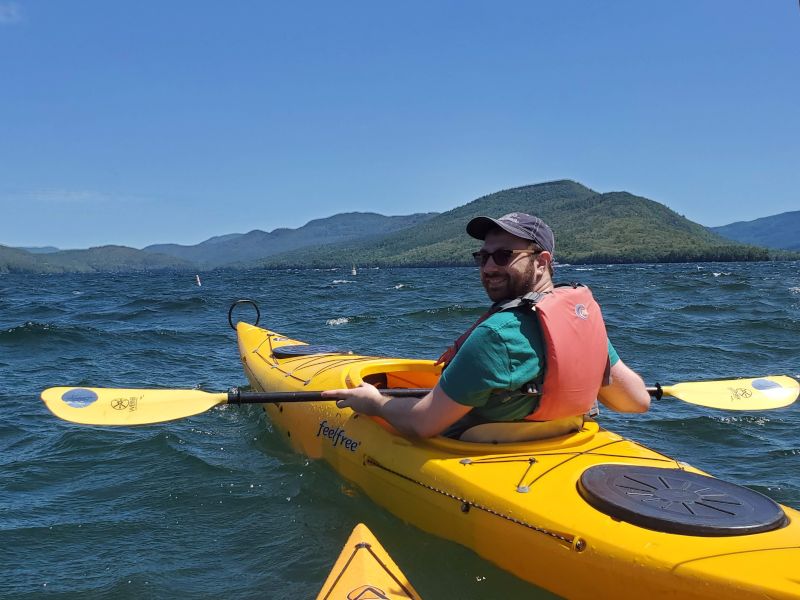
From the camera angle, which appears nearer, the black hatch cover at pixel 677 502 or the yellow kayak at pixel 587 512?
the yellow kayak at pixel 587 512

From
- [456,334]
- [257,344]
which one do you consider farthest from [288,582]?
[456,334]

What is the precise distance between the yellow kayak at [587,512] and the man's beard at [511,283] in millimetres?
716

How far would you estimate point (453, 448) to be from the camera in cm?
332

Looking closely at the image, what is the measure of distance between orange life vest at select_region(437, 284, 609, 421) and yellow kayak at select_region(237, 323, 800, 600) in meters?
0.30

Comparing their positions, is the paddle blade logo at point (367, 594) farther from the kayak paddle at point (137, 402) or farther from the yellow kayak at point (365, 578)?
the kayak paddle at point (137, 402)

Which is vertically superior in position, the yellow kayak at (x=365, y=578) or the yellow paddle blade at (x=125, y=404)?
the yellow paddle blade at (x=125, y=404)

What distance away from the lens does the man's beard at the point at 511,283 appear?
3.12m

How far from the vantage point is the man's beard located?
3.12 metres

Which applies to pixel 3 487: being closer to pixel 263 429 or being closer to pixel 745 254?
pixel 263 429

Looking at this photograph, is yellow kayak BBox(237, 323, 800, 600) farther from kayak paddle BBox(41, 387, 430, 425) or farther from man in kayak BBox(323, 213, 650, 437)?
kayak paddle BBox(41, 387, 430, 425)

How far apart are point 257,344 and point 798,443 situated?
561 centimetres

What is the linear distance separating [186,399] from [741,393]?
416 centimetres

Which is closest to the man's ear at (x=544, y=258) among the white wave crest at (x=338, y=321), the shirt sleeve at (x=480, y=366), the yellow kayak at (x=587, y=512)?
the shirt sleeve at (x=480, y=366)

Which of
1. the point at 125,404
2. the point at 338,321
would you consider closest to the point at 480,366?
the point at 125,404
